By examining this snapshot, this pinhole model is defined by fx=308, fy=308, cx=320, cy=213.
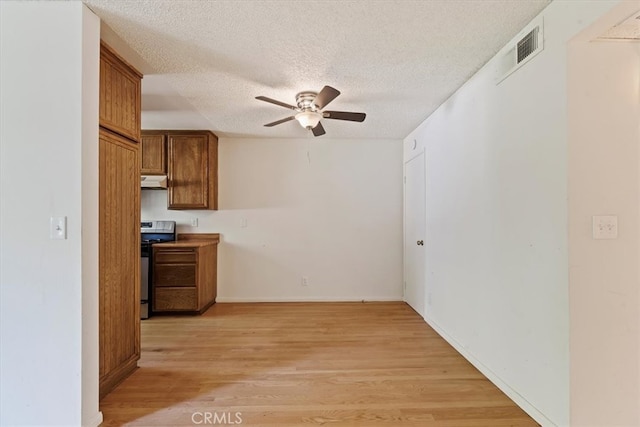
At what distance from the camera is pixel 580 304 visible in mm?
1502

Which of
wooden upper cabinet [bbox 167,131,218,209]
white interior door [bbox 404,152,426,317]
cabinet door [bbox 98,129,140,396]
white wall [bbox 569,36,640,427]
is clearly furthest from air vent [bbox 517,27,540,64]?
wooden upper cabinet [bbox 167,131,218,209]

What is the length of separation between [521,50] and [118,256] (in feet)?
9.41

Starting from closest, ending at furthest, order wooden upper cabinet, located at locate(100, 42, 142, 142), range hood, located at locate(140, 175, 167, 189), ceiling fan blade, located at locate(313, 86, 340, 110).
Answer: wooden upper cabinet, located at locate(100, 42, 142, 142) → ceiling fan blade, located at locate(313, 86, 340, 110) → range hood, located at locate(140, 175, 167, 189)

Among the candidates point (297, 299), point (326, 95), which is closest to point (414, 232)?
point (297, 299)

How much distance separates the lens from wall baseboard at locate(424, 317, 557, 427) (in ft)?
5.56

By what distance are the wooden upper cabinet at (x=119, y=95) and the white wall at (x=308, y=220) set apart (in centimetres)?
206

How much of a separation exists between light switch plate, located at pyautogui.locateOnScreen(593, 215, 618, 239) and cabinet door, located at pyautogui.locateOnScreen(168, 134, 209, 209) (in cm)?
383

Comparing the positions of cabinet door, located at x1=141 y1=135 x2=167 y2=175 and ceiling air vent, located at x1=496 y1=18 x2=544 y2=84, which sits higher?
ceiling air vent, located at x1=496 y1=18 x2=544 y2=84

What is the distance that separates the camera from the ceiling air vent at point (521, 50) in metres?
1.71

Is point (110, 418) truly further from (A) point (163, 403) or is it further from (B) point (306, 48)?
(B) point (306, 48)
